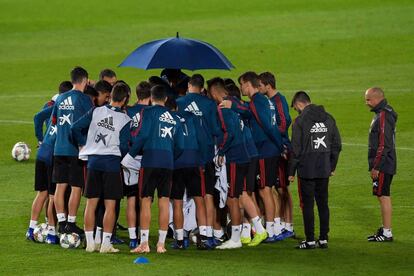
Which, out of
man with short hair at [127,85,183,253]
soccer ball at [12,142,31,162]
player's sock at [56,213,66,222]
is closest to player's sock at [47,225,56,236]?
player's sock at [56,213,66,222]

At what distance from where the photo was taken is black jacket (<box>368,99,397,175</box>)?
14.9m

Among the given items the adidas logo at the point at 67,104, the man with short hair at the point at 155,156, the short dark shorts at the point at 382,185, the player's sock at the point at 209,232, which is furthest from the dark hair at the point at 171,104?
the short dark shorts at the point at 382,185

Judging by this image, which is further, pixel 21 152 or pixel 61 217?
pixel 21 152

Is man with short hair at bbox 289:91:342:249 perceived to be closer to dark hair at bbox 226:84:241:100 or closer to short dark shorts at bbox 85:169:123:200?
dark hair at bbox 226:84:241:100

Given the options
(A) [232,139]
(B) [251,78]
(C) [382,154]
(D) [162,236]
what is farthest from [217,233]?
(C) [382,154]

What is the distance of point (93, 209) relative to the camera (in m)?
14.1

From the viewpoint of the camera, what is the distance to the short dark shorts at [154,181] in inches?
553

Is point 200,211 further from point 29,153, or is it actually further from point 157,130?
point 29,153

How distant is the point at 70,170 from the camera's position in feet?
48.2

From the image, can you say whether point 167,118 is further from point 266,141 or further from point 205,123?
point 266,141

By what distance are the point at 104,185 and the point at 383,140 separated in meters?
3.49

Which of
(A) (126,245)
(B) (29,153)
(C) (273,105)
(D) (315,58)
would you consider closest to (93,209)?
(A) (126,245)

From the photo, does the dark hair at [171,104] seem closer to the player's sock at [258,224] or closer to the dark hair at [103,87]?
the dark hair at [103,87]

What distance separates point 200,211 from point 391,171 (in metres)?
2.45
